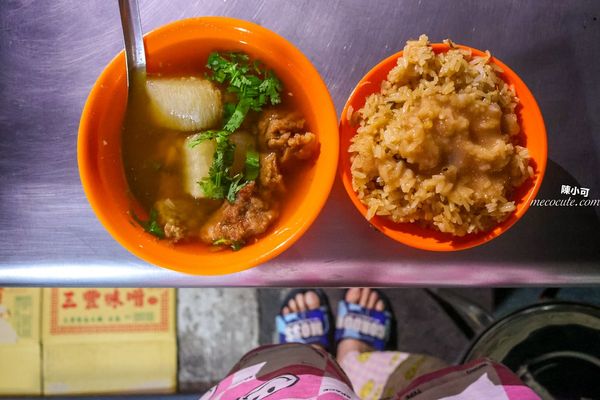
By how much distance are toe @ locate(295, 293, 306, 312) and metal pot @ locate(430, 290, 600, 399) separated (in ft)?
2.83

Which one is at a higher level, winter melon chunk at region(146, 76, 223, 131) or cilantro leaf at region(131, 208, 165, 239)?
winter melon chunk at region(146, 76, 223, 131)

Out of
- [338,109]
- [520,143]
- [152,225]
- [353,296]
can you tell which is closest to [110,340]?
[353,296]

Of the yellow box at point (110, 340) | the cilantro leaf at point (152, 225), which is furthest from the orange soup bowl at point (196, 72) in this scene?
the yellow box at point (110, 340)

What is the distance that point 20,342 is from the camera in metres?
2.87

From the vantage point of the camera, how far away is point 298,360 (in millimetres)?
1978

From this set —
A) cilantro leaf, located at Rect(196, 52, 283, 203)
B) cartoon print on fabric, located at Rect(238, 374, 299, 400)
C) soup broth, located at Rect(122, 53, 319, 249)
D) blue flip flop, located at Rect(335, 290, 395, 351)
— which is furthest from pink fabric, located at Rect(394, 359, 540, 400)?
cilantro leaf, located at Rect(196, 52, 283, 203)

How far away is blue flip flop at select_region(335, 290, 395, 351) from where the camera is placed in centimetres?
284

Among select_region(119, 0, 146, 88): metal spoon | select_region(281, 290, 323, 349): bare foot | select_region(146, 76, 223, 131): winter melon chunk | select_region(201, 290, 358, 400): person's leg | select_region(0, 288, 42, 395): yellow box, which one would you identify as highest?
select_region(119, 0, 146, 88): metal spoon

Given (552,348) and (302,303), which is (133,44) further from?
(552,348)

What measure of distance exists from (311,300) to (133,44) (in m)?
1.80

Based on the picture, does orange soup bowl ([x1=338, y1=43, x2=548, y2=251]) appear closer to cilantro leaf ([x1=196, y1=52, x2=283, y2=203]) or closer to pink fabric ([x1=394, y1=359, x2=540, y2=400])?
cilantro leaf ([x1=196, y1=52, x2=283, y2=203])

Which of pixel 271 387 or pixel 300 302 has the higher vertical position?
pixel 271 387

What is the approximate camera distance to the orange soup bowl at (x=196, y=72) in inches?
54.7

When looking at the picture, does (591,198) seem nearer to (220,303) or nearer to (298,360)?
(298,360)
